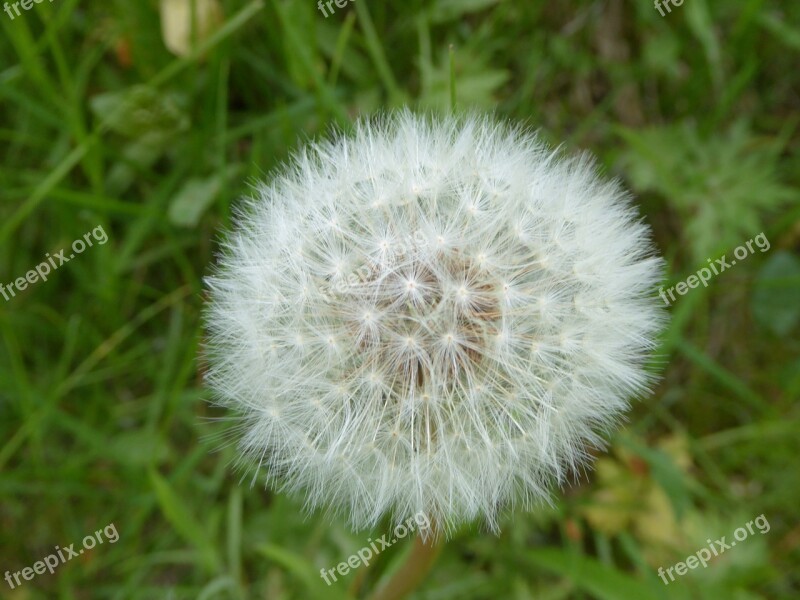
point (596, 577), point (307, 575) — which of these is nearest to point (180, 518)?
point (307, 575)

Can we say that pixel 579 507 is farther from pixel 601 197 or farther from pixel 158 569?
pixel 158 569

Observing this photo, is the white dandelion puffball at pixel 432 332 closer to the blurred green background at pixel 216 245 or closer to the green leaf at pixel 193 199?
the blurred green background at pixel 216 245

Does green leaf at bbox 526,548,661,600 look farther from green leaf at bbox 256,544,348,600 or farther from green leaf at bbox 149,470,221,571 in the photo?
green leaf at bbox 149,470,221,571

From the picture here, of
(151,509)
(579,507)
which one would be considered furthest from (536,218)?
(151,509)

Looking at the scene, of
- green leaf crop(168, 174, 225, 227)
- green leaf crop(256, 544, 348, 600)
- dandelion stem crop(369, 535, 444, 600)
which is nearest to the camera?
dandelion stem crop(369, 535, 444, 600)

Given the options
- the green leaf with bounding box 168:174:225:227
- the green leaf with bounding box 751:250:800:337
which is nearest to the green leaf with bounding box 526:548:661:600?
the green leaf with bounding box 751:250:800:337

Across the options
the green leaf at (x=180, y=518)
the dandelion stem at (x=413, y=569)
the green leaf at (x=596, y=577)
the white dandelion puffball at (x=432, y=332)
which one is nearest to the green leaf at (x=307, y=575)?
the dandelion stem at (x=413, y=569)

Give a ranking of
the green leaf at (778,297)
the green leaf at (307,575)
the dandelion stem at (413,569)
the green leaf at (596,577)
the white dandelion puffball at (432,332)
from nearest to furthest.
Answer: the white dandelion puffball at (432,332)
the dandelion stem at (413,569)
the green leaf at (307,575)
the green leaf at (596,577)
the green leaf at (778,297)
